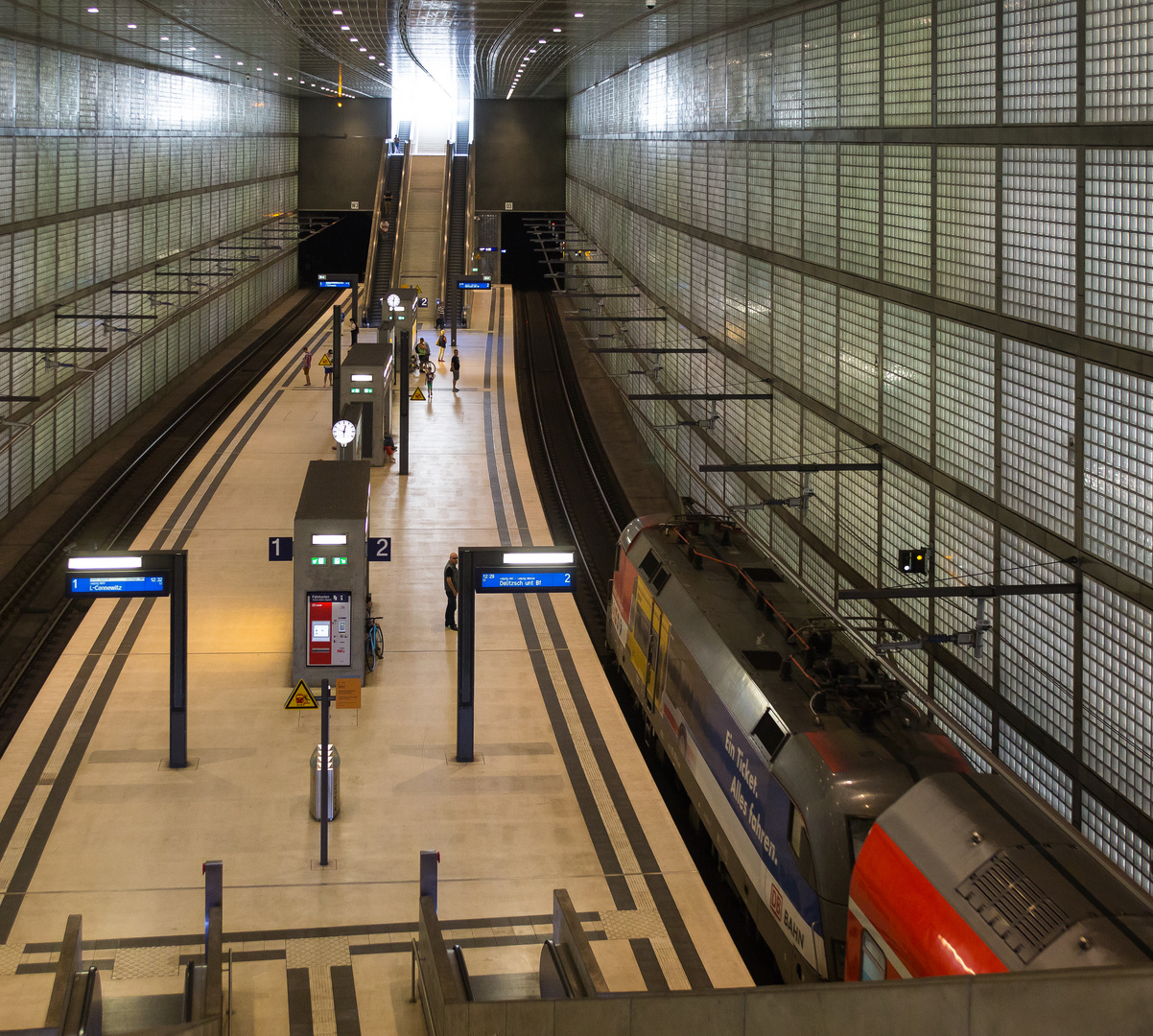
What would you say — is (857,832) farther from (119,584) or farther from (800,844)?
(119,584)

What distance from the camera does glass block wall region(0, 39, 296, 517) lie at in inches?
870

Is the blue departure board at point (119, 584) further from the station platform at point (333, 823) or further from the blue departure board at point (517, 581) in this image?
the blue departure board at point (517, 581)

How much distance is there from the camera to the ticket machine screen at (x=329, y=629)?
45.6ft

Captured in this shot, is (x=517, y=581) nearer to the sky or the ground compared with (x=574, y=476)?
nearer to the ground

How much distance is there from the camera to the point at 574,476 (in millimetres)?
28469

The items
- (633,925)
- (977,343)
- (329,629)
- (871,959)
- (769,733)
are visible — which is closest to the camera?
(871,959)

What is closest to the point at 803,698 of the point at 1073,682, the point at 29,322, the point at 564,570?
the point at 1073,682

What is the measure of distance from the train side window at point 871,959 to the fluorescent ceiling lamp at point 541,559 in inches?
217

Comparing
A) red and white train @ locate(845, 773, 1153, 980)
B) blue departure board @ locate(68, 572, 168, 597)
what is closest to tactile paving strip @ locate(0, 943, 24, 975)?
blue departure board @ locate(68, 572, 168, 597)

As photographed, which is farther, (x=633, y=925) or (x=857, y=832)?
(x=633, y=925)

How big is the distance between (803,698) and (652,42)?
21.1 metres

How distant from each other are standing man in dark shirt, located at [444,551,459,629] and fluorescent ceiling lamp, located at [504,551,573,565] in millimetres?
4165

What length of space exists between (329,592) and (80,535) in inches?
403

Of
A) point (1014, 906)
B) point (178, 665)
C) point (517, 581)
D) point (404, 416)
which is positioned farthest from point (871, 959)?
point (404, 416)
